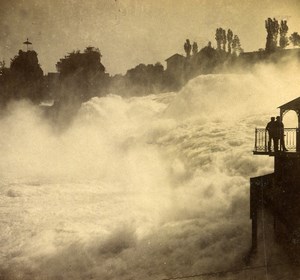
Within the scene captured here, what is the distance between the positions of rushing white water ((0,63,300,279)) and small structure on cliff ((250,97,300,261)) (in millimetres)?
1651

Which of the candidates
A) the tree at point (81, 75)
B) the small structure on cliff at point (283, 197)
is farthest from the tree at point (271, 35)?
the small structure on cliff at point (283, 197)

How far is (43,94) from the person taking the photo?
6625cm

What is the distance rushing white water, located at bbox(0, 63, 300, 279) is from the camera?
53.0 feet

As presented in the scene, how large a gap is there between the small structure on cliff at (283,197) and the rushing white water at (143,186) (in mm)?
1651

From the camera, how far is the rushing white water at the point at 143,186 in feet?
53.0

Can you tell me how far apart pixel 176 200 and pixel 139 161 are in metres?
11.1

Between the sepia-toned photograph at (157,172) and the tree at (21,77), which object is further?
the tree at (21,77)

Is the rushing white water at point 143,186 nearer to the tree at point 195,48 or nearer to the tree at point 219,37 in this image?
the tree at point 219,37

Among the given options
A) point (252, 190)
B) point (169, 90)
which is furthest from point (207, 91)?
point (252, 190)

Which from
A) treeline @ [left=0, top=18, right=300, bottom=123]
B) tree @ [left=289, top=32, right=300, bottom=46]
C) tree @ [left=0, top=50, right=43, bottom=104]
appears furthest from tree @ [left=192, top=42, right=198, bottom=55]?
tree @ [left=0, top=50, right=43, bottom=104]

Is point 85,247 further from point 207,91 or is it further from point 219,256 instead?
point 207,91

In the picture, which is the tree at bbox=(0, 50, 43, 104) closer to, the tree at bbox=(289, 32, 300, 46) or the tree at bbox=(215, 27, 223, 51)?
the tree at bbox=(215, 27, 223, 51)

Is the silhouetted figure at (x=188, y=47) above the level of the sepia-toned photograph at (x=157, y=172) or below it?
above

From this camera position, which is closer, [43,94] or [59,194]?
[59,194]
